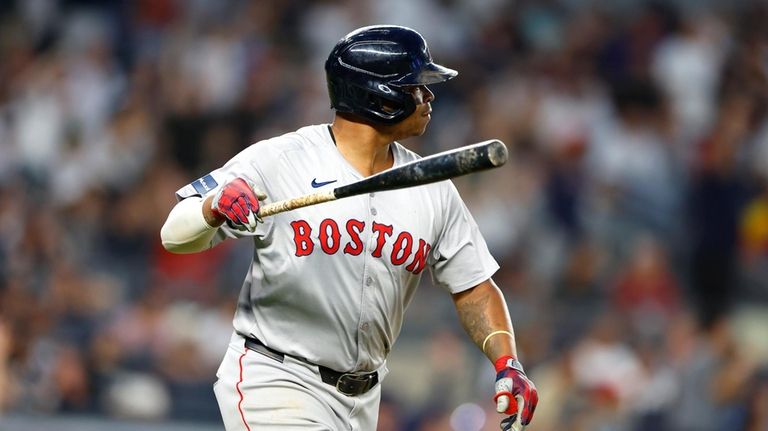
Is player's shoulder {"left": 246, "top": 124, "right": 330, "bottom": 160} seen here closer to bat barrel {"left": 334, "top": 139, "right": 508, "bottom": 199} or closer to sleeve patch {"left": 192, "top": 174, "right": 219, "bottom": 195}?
sleeve patch {"left": 192, "top": 174, "right": 219, "bottom": 195}

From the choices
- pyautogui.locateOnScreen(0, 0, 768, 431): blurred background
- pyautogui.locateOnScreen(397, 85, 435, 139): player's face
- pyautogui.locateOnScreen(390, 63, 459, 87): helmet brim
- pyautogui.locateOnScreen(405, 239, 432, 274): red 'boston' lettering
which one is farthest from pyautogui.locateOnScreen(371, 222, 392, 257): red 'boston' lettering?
pyautogui.locateOnScreen(0, 0, 768, 431): blurred background

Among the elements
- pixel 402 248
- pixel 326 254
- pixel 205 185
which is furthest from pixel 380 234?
pixel 205 185

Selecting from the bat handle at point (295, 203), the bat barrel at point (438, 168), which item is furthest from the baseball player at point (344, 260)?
the bat barrel at point (438, 168)

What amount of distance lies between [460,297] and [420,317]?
4.07 metres

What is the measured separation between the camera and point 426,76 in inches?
158

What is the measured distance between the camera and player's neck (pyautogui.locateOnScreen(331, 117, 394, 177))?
161 inches

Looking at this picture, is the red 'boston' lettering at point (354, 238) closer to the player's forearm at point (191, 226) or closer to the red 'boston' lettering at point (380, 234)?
the red 'boston' lettering at point (380, 234)

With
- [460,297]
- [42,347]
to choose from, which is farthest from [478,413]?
[460,297]

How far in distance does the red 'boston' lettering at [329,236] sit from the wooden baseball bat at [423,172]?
23 cm

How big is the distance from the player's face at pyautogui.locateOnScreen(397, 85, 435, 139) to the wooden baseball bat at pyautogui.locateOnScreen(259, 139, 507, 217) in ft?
1.47

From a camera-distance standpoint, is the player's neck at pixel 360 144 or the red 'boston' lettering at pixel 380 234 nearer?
the red 'boston' lettering at pixel 380 234

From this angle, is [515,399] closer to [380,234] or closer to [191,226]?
[380,234]

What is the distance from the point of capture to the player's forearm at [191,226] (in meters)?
3.71

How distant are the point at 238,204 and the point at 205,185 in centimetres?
34
